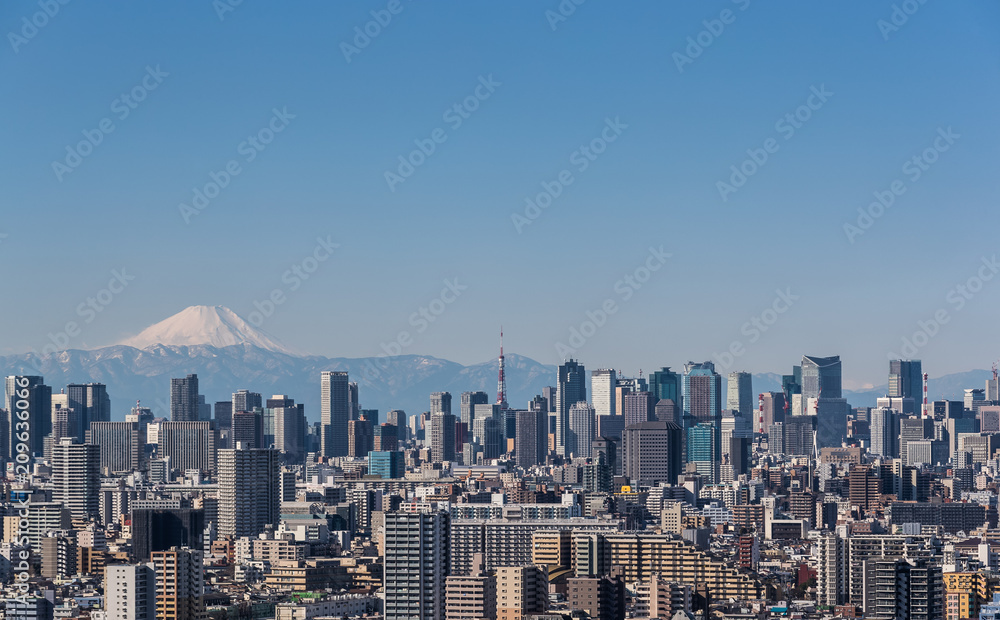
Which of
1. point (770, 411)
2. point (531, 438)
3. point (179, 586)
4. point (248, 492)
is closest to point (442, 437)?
point (531, 438)

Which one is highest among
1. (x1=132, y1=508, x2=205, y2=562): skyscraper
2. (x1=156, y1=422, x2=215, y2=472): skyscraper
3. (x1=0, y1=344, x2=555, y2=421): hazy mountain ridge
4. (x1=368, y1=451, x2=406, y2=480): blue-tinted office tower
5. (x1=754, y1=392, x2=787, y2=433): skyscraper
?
(x1=0, y1=344, x2=555, y2=421): hazy mountain ridge

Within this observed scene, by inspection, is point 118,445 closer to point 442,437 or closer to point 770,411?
point 442,437

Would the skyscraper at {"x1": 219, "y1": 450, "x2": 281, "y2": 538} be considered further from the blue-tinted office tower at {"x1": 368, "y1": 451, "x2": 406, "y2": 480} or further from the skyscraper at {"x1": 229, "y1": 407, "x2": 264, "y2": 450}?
the skyscraper at {"x1": 229, "y1": 407, "x2": 264, "y2": 450}

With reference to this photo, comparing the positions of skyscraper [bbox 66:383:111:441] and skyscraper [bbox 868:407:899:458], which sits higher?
skyscraper [bbox 66:383:111:441]

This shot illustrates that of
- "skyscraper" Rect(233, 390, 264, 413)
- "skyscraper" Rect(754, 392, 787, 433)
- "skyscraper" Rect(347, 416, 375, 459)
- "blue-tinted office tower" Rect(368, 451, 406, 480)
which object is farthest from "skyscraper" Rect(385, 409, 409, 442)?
"blue-tinted office tower" Rect(368, 451, 406, 480)

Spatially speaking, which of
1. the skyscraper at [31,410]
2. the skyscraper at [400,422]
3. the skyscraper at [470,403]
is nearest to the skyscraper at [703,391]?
the skyscraper at [470,403]

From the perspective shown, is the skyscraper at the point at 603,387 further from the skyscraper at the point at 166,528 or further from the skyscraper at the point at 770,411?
the skyscraper at the point at 166,528

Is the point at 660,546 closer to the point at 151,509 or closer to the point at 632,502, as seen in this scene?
the point at 151,509
